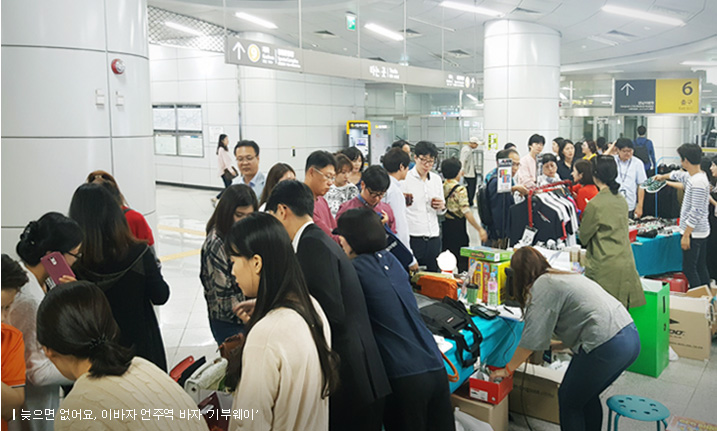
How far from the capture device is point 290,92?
1664cm

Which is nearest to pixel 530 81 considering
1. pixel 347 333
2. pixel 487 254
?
pixel 487 254

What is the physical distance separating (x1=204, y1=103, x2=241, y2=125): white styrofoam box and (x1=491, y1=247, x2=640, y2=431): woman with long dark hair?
13.8 meters

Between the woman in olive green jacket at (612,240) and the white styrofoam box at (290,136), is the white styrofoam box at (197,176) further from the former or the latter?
the woman in olive green jacket at (612,240)

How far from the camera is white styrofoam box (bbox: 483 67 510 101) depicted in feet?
35.6

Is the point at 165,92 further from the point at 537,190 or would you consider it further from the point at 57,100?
the point at 57,100

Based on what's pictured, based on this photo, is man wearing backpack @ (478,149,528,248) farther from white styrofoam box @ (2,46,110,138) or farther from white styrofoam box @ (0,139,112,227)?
white styrofoam box @ (0,139,112,227)

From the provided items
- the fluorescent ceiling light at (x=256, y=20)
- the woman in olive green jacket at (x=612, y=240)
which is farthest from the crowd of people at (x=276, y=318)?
the fluorescent ceiling light at (x=256, y=20)

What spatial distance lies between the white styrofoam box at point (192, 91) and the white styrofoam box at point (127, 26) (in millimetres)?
12142

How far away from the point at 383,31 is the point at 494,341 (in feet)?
33.1

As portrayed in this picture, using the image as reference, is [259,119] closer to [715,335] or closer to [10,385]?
[715,335]

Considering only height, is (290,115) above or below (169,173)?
above

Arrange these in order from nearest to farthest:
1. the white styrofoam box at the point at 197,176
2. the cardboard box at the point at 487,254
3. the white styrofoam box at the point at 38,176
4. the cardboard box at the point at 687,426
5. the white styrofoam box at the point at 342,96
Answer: the cardboard box at the point at 687,426 → the white styrofoam box at the point at 38,176 → the cardboard box at the point at 487,254 → the white styrofoam box at the point at 197,176 → the white styrofoam box at the point at 342,96

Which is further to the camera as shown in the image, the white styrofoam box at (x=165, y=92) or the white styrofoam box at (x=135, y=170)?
the white styrofoam box at (x=165, y=92)

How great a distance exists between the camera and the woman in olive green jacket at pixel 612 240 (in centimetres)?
469
